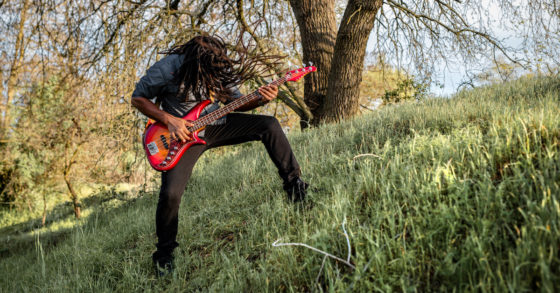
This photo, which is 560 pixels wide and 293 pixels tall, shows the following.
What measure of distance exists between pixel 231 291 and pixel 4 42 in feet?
23.8

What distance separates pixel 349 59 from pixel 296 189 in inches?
166

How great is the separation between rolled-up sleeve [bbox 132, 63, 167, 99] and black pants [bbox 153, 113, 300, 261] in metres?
0.63

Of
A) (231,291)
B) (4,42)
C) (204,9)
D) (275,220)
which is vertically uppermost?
(204,9)

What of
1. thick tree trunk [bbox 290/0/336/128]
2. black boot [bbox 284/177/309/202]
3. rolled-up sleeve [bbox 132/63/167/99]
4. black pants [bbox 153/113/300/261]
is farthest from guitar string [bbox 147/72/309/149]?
thick tree trunk [bbox 290/0/336/128]

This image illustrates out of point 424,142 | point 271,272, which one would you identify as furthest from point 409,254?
point 424,142

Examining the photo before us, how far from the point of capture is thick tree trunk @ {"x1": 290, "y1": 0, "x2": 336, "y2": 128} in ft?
25.2

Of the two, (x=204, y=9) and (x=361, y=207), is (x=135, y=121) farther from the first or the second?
(x=361, y=207)

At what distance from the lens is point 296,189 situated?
3.31m

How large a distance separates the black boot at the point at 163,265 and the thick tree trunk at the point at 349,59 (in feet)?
14.7

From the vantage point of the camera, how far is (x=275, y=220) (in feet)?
10.2

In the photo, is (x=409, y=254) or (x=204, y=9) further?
(x=204, y=9)

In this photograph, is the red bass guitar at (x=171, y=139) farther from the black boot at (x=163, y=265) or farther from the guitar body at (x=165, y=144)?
the black boot at (x=163, y=265)

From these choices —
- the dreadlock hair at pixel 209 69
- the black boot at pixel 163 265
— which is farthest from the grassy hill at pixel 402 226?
the dreadlock hair at pixel 209 69

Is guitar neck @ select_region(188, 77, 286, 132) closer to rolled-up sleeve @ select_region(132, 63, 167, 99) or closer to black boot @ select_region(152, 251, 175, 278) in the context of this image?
rolled-up sleeve @ select_region(132, 63, 167, 99)
